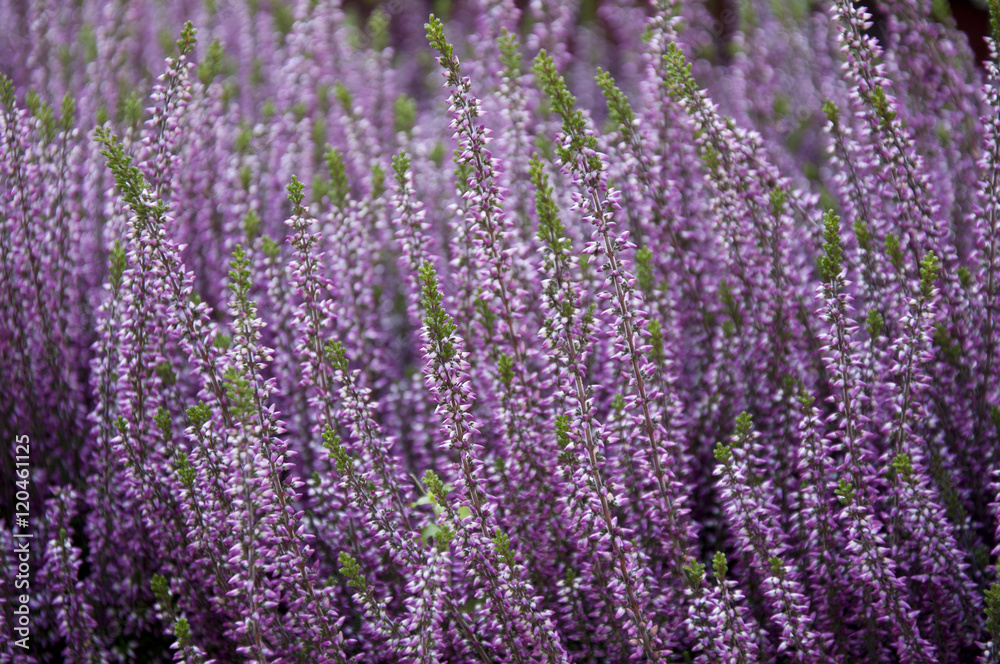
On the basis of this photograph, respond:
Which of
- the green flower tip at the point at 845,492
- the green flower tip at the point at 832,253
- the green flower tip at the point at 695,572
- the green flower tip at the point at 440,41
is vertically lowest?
the green flower tip at the point at 695,572

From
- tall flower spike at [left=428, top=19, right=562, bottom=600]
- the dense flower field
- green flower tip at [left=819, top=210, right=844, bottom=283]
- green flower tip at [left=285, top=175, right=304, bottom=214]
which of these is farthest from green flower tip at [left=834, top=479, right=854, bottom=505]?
green flower tip at [left=285, top=175, right=304, bottom=214]

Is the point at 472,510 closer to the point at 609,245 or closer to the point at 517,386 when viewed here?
the point at 517,386

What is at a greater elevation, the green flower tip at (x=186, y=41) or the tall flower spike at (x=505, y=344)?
the green flower tip at (x=186, y=41)

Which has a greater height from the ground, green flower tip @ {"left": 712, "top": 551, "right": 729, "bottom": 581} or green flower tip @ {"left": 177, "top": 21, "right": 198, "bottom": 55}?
green flower tip @ {"left": 177, "top": 21, "right": 198, "bottom": 55}

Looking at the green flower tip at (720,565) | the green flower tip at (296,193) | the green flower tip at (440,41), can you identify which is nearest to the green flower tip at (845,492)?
the green flower tip at (720,565)

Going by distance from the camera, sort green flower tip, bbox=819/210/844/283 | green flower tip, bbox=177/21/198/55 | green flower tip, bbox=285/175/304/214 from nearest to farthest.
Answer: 1. green flower tip, bbox=819/210/844/283
2. green flower tip, bbox=285/175/304/214
3. green flower tip, bbox=177/21/198/55

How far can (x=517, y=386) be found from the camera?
2615 mm

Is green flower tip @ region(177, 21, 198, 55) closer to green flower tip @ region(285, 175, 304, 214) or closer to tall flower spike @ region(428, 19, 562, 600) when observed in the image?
green flower tip @ region(285, 175, 304, 214)

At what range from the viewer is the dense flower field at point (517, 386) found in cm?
229

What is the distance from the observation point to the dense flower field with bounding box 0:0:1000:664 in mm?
2291

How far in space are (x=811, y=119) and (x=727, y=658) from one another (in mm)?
4244

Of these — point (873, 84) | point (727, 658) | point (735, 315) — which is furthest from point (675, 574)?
point (873, 84)

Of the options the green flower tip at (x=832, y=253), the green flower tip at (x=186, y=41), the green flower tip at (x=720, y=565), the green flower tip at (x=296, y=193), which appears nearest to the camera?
the green flower tip at (x=720, y=565)

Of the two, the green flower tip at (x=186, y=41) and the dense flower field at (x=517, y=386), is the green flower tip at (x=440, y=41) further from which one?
the green flower tip at (x=186, y=41)
